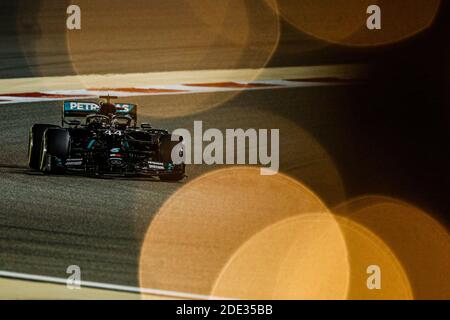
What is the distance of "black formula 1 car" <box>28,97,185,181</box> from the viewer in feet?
29.8

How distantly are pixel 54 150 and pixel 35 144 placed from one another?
469 mm

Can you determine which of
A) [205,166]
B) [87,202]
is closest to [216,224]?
[87,202]

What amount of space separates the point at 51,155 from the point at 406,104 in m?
4.89

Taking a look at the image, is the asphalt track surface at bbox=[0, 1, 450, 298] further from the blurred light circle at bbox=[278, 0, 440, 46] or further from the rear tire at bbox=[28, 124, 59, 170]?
the blurred light circle at bbox=[278, 0, 440, 46]

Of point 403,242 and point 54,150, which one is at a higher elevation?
point 54,150

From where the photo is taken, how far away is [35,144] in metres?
9.50

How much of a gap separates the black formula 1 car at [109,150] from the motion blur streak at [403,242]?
185cm

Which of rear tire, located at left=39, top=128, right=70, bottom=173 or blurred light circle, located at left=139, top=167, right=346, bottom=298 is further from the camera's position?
rear tire, located at left=39, top=128, right=70, bottom=173

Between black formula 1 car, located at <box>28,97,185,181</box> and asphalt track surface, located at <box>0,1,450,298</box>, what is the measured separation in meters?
0.16

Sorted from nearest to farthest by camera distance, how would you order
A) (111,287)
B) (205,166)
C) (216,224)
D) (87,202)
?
(111,287) < (216,224) < (87,202) < (205,166)

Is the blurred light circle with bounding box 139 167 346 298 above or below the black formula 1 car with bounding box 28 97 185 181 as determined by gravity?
below

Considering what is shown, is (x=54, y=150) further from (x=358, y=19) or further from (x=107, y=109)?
(x=358, y=19)

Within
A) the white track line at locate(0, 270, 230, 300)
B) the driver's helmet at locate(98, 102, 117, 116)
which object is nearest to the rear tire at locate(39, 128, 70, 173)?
the driver's helmet at locate(98, 102, 117, 116)

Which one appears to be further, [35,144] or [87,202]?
[35,144]
